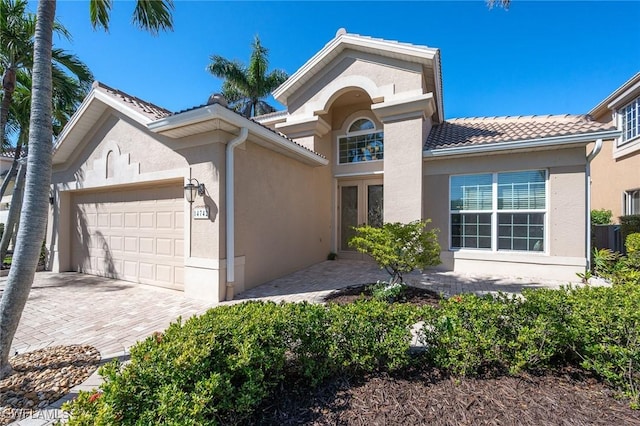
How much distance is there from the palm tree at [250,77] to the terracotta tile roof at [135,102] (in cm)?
1442

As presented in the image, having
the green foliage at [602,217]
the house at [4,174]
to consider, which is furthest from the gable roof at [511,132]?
the house at [4,174]

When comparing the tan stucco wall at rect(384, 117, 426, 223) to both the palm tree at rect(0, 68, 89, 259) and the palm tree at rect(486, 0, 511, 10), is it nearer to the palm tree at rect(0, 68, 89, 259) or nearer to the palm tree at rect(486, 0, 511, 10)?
the palm tree at rect(486, 0, 511, 10)

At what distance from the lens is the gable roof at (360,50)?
28.1 ft

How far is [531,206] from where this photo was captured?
8016 millimetres

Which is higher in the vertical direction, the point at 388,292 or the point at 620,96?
the point at 620,96

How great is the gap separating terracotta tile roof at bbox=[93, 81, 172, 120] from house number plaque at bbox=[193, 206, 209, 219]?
265 cm

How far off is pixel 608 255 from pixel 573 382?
7.73m

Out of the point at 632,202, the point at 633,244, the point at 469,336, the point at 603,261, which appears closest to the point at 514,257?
the point at 603,261

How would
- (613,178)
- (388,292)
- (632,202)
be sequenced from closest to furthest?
(388,292), (632,202), (613,178)

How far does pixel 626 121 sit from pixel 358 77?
1344cm

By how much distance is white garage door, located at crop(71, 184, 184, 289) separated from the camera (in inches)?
287

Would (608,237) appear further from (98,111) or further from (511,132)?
(98,111)

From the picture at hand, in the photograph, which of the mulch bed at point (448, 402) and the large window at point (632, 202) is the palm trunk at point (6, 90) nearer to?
the mulch bed at point (448, 402)

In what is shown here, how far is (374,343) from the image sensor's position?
3.02 m
